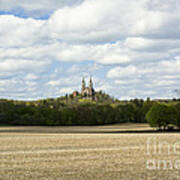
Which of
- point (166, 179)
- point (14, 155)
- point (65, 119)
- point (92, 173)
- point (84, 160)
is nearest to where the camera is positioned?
point (166, 179)

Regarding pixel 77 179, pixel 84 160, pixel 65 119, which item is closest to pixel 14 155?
pixel 84 160

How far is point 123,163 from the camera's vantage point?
27609 millimetres

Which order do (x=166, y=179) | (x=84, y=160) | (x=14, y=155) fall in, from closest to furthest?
1. (x=166, y=179)
2. (x=84, y=160)
3. (x=14, y=155)

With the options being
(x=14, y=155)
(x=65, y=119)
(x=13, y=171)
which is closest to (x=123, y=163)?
(x=13, y=171)

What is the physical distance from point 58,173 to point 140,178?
5.67 meters

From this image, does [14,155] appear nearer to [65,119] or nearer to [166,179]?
[166,179]

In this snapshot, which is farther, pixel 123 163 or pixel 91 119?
pixel 91 119

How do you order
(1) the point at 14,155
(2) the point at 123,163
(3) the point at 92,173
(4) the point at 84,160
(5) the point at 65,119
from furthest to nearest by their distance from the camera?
1. (5) the point at 65,119
2. (1) the point at 14,155
3. (4) the point at 84,160
4. (2) the point at 123,163
5. (3) the point at 92,173

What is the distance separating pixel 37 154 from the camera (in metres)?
33.7

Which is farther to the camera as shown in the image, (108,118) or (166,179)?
(108,118)

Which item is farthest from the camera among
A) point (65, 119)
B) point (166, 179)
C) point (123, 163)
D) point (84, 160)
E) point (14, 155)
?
point (65, 119)

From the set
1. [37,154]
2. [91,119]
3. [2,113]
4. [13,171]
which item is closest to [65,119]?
[91,119]

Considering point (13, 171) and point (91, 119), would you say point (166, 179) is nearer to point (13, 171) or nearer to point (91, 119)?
point (13, 171)

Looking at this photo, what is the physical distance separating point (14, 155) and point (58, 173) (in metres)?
10.7
